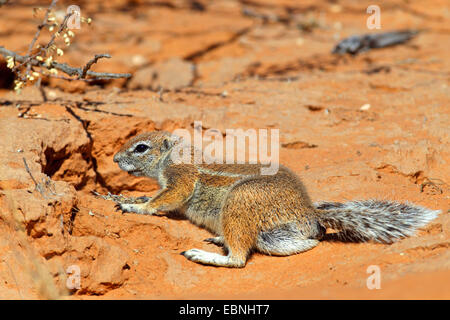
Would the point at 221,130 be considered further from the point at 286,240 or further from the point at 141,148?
the point at 286,240

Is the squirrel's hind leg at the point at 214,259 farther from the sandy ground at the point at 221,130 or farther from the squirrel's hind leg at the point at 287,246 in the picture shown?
the squirrel's hind leg at the point at 287,246

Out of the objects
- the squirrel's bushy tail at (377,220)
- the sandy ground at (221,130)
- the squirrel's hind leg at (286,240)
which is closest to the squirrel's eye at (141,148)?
the sandy ground at (221,130)

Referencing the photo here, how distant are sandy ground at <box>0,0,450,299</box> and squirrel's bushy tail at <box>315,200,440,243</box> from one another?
0.11 m

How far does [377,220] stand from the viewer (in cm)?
489

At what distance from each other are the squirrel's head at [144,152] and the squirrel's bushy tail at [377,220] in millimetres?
2129

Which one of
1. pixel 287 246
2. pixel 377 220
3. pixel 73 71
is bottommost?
pixel 287 246

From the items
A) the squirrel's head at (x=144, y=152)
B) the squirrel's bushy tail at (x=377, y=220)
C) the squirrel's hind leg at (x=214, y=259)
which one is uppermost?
the squirrel's head at (x=144, y=152)

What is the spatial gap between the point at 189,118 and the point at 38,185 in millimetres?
2973

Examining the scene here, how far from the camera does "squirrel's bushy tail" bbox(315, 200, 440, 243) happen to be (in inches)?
191

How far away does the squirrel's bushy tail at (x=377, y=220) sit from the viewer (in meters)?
4.85

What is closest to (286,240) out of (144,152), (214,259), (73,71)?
(214,259)

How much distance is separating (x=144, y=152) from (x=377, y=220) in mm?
2887

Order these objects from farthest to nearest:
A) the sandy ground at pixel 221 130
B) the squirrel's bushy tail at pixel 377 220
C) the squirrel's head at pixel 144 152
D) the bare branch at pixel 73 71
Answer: the bare branch at pixel 73 71, the squirrel's head at pixel 144 152, the squirrel's bushy tail at pixel 377 220, the sandy ground at pixel 221 130

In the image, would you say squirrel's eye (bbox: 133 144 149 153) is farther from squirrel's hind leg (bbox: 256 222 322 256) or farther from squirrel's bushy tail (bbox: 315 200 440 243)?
squirrel's bushy tail (bbox: 315 200 440 243)
